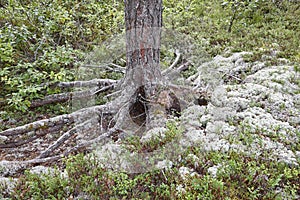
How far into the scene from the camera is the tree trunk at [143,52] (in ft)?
14.1

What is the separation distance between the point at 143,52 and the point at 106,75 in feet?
5.58

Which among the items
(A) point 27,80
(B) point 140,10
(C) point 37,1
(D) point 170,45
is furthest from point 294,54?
(C) point 37,1

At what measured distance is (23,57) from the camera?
19.6 feet

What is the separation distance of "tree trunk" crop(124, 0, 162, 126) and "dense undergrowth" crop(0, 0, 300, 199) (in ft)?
4.12

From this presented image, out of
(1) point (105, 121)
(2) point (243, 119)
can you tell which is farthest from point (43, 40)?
(2) point (243, 119)

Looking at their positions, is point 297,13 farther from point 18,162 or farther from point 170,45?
point 18,162

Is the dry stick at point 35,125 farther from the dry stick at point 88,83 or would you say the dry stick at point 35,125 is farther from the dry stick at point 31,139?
the dry stick at point 88,83

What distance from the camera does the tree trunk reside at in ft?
14.1

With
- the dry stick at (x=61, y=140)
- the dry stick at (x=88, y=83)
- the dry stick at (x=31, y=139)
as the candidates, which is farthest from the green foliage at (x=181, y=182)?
the dry stick at (x=88, y=83)

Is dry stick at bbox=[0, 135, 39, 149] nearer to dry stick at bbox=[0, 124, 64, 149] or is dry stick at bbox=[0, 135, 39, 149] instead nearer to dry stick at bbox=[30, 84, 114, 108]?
dry stick at bbox=[0, 124, 64, 149]

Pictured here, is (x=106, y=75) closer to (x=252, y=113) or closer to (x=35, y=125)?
(x=35, y=125)

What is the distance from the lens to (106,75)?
5973mm

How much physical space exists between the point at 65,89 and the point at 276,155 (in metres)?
3.98

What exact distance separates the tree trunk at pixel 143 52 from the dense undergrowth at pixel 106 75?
126cm
